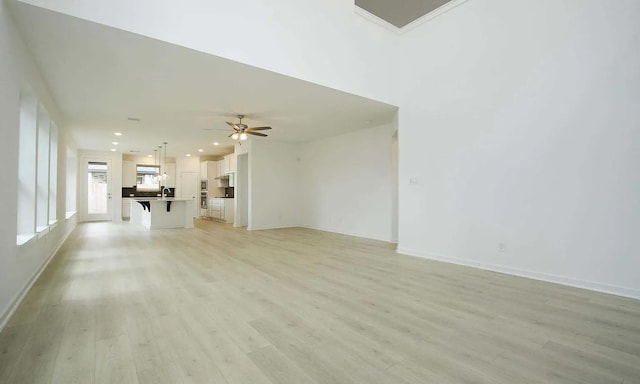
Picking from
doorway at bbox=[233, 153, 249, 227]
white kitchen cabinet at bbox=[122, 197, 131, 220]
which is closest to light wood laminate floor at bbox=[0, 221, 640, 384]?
doorway at bbox=[233, 153, 249, 227]

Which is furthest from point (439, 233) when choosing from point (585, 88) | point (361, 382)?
point (361, 382)

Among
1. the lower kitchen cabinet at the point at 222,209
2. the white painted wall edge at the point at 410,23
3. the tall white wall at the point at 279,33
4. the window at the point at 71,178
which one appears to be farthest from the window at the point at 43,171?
the lower kitchen cabinet at the point at 222,209

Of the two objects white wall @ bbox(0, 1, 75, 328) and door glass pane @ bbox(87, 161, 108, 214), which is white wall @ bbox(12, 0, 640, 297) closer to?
white wall @ bbox(0, 1, 75, 328)

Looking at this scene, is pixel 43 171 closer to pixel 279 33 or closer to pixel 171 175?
pixel 279 33

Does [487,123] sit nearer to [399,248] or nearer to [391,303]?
[399,248]

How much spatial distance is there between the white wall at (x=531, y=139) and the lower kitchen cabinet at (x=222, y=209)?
23.5ft

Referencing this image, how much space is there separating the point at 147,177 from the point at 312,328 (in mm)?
12230

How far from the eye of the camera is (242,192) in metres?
9.12

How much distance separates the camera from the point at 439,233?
459 centimetres

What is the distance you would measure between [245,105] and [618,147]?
5192 millimetres

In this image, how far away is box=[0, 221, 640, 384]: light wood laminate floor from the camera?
5.50ft

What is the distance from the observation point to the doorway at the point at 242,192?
8.91 m

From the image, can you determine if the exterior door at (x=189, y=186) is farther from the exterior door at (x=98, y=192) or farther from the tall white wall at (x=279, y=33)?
the tall white wall at (x=279, y=33)

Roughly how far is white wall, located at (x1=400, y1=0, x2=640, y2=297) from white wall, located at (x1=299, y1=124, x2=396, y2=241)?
60.3 inches
